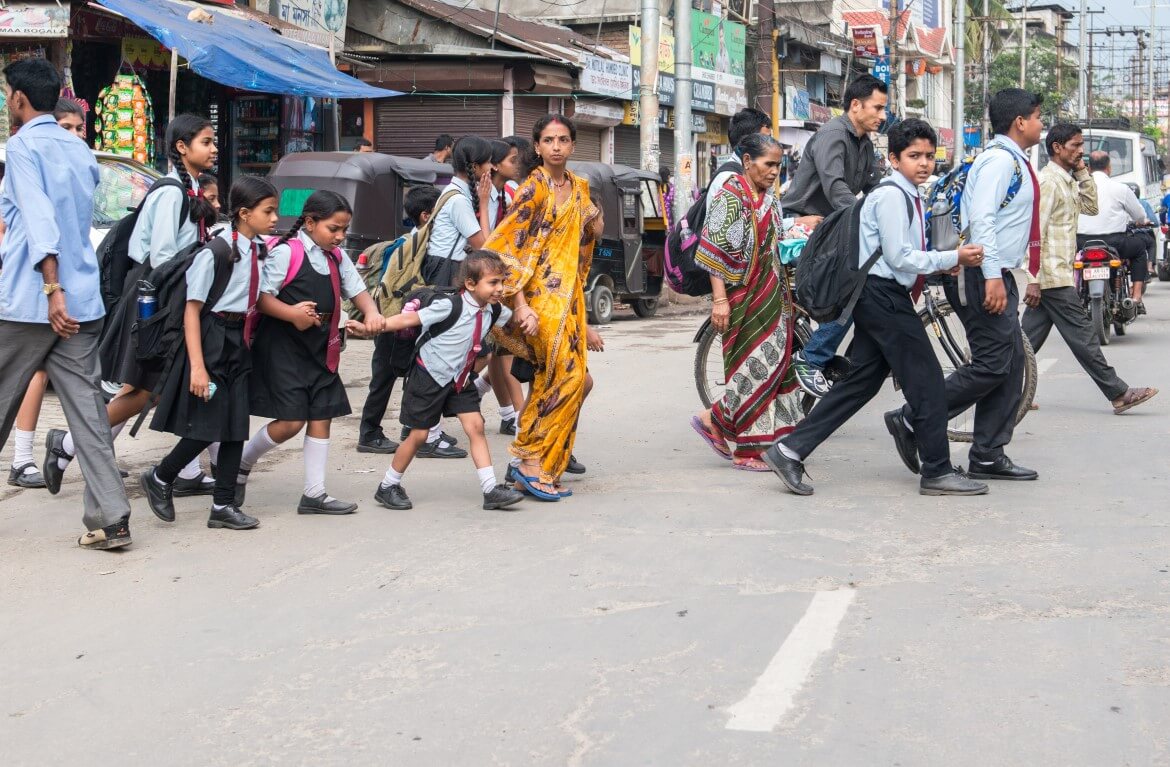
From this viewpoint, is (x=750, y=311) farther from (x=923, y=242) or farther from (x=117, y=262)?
(x=117, y=262)

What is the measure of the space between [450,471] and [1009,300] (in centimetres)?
302

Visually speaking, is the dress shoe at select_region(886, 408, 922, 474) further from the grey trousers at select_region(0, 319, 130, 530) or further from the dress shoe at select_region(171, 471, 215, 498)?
the grey trousers at select_region(0, 319, 130, 530)

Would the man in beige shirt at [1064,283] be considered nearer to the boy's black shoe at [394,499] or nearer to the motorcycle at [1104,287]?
the motorcycle at [1104,287]

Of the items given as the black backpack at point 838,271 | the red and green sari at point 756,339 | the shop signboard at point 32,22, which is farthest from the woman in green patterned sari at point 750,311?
the shop signboard at point 32,22

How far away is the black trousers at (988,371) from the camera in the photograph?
7.01 meters

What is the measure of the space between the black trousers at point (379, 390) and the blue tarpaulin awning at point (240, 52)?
7.08 m

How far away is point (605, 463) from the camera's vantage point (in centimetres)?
A: 781

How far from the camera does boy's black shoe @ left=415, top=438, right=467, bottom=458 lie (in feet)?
26.7

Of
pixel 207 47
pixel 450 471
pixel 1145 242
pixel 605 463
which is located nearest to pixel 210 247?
pixel 450 471

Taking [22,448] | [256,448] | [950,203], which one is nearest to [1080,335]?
[950,203]

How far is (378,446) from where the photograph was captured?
8281 mm

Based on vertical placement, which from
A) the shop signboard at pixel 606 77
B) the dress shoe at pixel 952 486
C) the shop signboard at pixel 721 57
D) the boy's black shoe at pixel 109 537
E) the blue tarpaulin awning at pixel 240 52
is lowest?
the boy's black shoe at pixel 109 537

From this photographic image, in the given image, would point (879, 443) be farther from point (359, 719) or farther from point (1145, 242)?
point (1145, 242)

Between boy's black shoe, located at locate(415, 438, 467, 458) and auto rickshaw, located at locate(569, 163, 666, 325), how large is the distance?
805 cm
